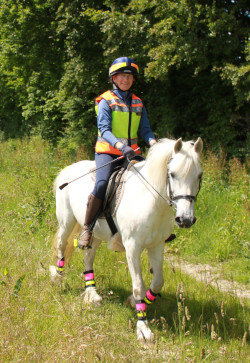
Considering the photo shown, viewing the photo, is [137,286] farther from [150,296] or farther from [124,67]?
[124,67]

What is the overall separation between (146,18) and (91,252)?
7.49 meters

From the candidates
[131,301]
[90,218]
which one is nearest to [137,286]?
[131,301]

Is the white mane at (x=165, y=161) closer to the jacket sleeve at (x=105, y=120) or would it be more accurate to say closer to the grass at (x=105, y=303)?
the jacket sleeve at (x=105, y=120)

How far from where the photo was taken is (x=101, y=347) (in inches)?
118

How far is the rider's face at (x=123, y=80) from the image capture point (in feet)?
14.0

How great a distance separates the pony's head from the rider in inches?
35.9

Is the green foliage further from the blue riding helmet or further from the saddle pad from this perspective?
the saddle pad

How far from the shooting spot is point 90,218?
4.30 m

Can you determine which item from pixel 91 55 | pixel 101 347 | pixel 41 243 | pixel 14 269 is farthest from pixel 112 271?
pixel 91 55

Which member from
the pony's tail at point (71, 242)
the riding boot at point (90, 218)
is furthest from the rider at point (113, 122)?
the pony's tail at point (71, 242)

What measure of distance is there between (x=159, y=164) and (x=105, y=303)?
6.28 ft

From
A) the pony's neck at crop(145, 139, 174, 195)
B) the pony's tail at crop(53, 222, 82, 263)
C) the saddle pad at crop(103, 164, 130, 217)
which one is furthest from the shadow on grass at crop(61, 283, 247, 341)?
the pony's neck at crop(145, 139, 174, 195)

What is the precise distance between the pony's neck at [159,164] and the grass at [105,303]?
3.18ft

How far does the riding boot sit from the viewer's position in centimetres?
423
